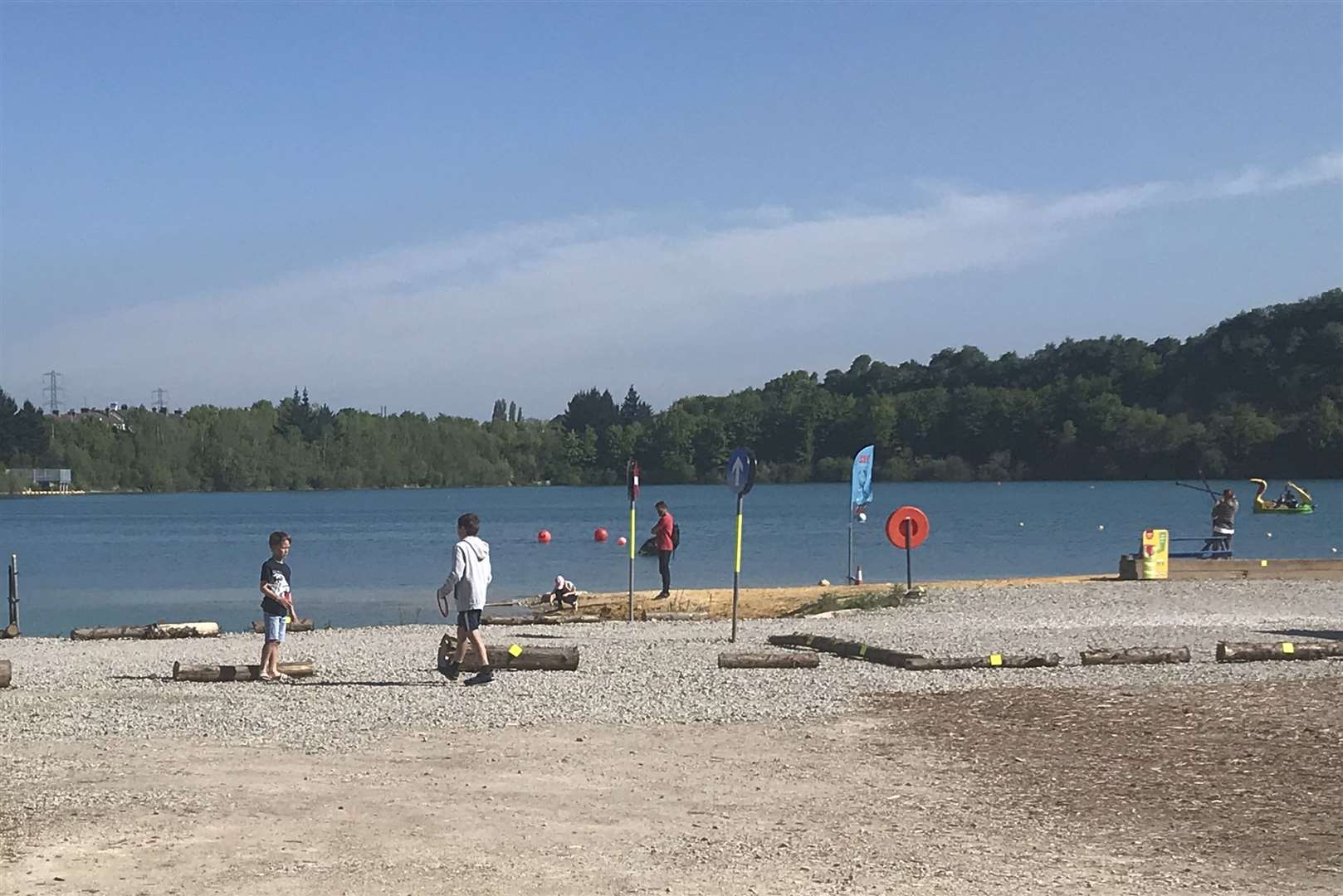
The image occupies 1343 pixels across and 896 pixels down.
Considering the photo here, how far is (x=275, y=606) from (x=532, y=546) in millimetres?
48892

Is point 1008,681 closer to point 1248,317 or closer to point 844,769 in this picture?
point 844,769

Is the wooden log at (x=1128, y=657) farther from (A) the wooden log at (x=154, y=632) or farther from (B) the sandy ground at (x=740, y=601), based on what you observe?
(A) the wooden log at (x=154, y=632)

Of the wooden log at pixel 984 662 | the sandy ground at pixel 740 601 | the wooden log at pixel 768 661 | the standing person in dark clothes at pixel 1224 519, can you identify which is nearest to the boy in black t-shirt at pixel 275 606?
the wooden log at pixel 768 661

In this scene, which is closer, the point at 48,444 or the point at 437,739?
the point at 437,739

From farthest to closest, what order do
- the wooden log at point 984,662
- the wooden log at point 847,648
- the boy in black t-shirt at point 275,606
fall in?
1. the wooden log at point 847,648
2. the wooden log at point 984,662
3. the boy in black t-shirt at point 275,606

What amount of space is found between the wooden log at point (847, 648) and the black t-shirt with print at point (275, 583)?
19.1 ft

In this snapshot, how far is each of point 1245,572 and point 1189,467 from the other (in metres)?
114

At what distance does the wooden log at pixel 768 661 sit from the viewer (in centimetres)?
1578

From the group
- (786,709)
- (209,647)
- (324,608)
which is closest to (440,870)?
(786,709)

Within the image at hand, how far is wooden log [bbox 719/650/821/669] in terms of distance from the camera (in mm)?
15781

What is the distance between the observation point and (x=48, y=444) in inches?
7254

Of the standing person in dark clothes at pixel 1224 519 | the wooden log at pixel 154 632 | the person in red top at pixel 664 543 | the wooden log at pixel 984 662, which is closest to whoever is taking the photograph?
the wooden log at pixel 984 662

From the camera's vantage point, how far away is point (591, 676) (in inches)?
613

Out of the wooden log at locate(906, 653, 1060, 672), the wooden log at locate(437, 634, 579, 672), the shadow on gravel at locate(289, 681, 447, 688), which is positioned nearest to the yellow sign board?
the wooden log at locate(906, 653, 1060, 672)
